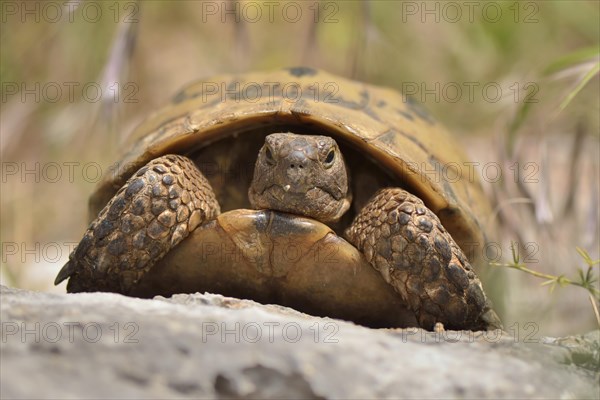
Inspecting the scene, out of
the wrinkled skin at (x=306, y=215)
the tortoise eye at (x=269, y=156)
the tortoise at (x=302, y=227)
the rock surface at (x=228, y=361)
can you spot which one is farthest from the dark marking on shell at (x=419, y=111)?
the rock surface at (x=228, y=361)

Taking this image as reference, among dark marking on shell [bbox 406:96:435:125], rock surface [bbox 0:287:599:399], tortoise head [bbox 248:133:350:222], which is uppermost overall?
dark marking on shell [bbox 406:96:435:125]

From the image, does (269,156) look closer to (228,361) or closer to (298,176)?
(298,176)

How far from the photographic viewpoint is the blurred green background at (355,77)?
4.27 m

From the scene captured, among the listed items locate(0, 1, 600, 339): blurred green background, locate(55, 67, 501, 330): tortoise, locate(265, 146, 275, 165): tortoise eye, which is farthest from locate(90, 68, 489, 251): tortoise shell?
locate(0, 1, 600, 339): blurred green background

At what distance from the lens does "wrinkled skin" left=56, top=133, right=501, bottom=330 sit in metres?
2.72

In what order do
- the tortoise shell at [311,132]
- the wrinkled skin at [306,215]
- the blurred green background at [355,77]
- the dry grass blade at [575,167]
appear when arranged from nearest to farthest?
1. the wrinkled skin at [306,215]
2. the tortoise shell at [311,132]
3. the blurred green background at [355,77]
4. the dry grass blade at [575,167]

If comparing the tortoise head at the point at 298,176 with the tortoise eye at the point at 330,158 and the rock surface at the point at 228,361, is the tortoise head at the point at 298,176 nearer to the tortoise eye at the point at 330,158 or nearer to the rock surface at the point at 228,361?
the tortoise eye at the point at 330,158

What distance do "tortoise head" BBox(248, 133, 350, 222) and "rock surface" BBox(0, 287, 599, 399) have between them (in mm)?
740

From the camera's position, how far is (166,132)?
323cm

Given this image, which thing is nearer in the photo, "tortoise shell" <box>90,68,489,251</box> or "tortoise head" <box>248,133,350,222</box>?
"tortoise head" <box>248,133,350,222</box>

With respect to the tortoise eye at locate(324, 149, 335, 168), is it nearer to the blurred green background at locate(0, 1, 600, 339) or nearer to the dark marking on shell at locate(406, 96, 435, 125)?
the dark marking on shell at locate(406, 96, 435, 125)

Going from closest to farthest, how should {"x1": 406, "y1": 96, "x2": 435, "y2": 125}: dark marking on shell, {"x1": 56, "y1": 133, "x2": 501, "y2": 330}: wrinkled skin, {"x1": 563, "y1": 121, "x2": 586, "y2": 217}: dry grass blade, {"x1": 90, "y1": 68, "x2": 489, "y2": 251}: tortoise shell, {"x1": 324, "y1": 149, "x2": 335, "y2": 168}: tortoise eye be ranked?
{"x1": 56, "y1": 133, "x2": 501, "y2": 330}: wrinkled skin
{"x1": 324, "y1": 149, "x2": 335, "y2": 168}: tortoise eye
{"x1": 90, "y1": 68, "x2": 489, "y2": 251}: tortoise shell
{"x1": 406, "y1": 96, "x2": 435, "y2": 125}: dark marking on shell
{"x1": 563, "y1": 121, "x2": 586, "y2": 217}: dry grass blade

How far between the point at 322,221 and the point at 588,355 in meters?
1.09

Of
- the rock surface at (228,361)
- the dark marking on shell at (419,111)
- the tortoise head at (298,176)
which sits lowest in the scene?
the rock surface at (228,361)
